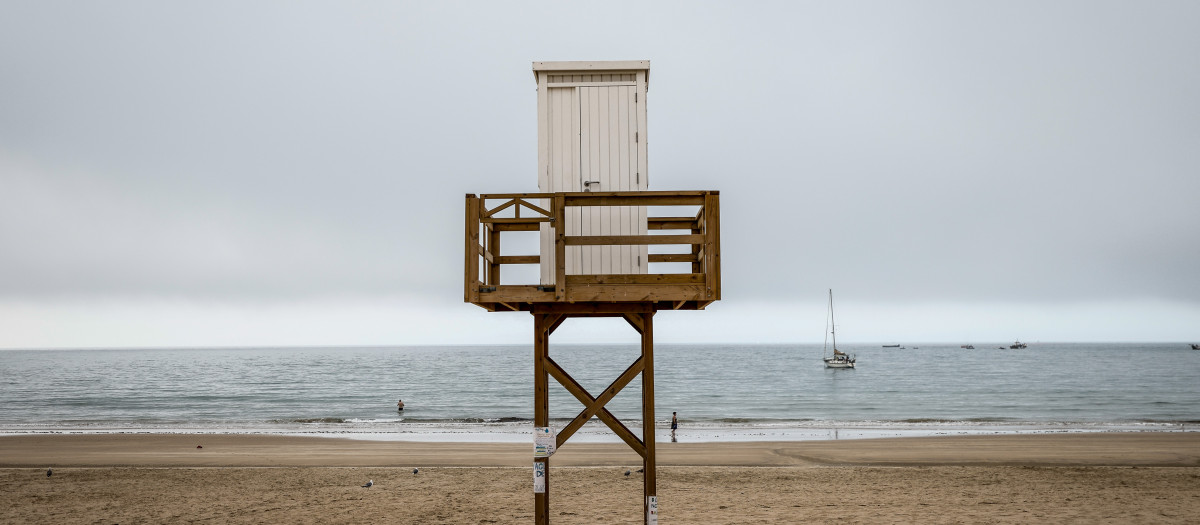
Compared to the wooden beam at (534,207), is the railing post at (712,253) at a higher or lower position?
lower

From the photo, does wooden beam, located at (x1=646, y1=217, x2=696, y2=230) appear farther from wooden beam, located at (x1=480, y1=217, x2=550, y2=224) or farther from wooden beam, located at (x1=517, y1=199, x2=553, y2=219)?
wooden beam, located at (x1=517, y1=199, x2=553, y2=219)

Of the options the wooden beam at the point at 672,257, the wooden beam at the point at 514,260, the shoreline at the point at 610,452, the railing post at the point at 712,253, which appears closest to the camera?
the railing post at the point at 712,253

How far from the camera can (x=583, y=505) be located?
13.2 metres

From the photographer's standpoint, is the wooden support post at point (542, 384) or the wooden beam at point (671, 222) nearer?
the wooden support post at point (542, 384)

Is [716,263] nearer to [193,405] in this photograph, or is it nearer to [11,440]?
[11,440]

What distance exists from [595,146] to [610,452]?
51.0ft

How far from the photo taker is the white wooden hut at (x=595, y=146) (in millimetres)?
7586

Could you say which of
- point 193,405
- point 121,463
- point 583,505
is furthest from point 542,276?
point 193,405

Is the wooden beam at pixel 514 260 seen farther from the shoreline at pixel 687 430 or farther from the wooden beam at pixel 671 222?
the shoreline at pixel 687 430

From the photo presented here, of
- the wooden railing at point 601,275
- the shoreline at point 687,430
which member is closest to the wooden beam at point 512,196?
the wooden railing at point 601,275

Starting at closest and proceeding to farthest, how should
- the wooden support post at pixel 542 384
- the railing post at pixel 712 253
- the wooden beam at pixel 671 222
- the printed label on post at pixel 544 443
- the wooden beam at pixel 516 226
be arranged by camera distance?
the railing post at pixel 712 253
the printed label on post at pixel 544 443
the wooden support post at pixel 542 384
the wooden beam at pixel 516 226
the wooden beam at pixel 671 222

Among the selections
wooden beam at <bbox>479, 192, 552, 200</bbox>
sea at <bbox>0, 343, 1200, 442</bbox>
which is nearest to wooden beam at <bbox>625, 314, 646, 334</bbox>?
wooden beam at <bbox>479, 192, 552, 200</bbox>

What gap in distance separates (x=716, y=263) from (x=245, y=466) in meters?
16.3

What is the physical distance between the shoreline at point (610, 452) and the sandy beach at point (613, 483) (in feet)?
0.31
